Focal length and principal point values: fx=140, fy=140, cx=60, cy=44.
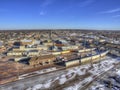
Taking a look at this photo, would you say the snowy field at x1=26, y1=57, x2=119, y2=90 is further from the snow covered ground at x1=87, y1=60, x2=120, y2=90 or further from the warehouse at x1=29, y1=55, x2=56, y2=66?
the warehouse at x1=29, y1=55, x2=56, y2=66

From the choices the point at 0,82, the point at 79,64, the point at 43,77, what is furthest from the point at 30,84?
the point at 79,64

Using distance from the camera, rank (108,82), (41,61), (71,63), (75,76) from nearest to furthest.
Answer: (108,82)
(75,76)
(71,63)
(41,61)

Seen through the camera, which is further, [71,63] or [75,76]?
[71,63]

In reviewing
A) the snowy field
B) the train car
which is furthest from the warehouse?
the snowy field

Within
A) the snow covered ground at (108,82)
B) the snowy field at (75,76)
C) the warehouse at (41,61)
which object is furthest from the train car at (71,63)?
the snow covered ground at (108,82)

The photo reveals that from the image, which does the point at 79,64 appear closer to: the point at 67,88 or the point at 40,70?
the point at 40,70

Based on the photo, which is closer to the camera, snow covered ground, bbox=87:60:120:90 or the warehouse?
snow covered ground, bbox=87:60:120:90

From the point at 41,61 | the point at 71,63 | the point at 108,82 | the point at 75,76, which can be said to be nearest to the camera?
the point at 108,82

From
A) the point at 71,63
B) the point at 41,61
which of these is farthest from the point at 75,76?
the point at 41,61

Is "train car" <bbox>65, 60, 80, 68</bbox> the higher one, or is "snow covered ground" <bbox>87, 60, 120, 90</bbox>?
"train car" <bbox>65, 60, 80, 68</bbox>

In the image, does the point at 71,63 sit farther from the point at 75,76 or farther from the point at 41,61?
the point at 41,61

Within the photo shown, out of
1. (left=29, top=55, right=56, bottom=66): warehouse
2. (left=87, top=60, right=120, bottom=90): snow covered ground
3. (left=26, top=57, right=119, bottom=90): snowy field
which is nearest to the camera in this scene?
(left=87, top=60, right=120, bottom=90): snow covered ground
